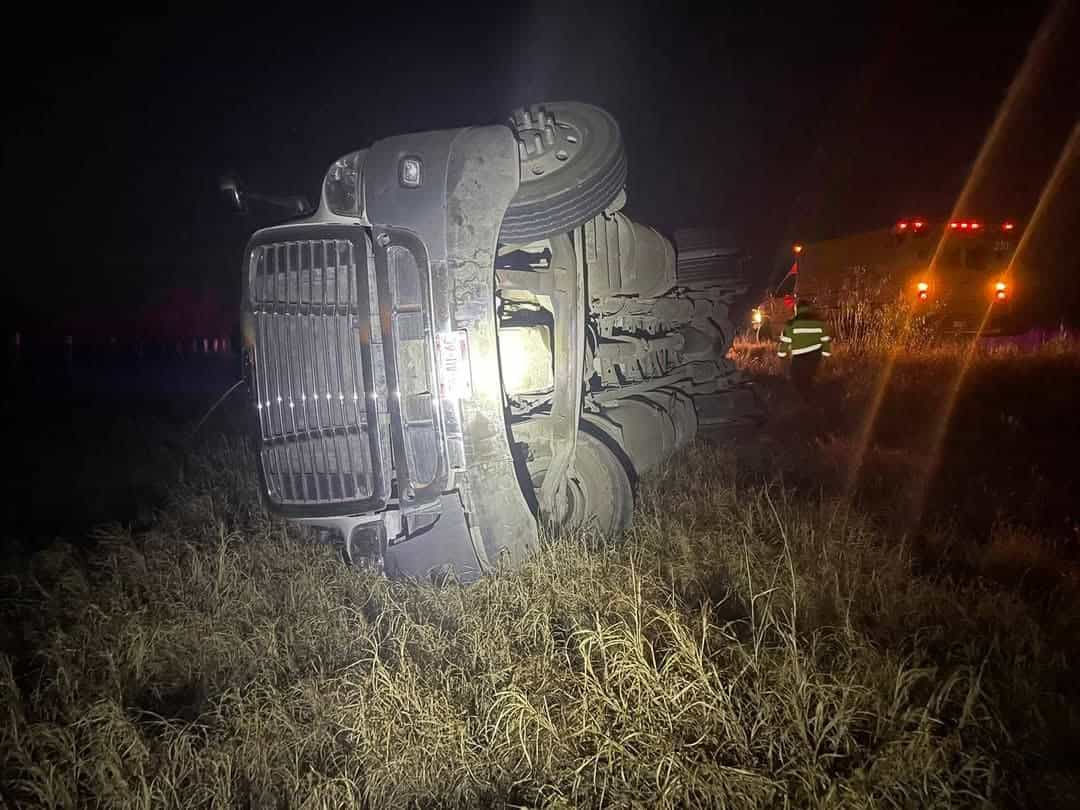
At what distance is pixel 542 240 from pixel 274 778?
2.69 meters

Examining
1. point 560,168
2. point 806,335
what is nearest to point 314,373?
point 560,168

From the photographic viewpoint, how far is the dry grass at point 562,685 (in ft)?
6.49

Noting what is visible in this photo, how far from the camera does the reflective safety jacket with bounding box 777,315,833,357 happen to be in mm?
7867

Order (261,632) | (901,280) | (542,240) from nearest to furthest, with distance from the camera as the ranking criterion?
(261,632) < (542,240) < (901,280)

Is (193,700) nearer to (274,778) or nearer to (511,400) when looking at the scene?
(274,778)

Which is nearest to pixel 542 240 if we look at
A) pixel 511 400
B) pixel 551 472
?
pixel 511 400

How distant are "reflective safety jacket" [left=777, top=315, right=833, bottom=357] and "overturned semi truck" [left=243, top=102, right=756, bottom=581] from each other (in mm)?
Result: 4738

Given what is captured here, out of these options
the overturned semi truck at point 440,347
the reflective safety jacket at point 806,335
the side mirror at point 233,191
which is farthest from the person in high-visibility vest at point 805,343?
the side mirror at point 233,191

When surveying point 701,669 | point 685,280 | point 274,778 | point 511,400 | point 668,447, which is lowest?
point 274,778

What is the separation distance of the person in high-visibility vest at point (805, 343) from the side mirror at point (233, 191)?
6170mm

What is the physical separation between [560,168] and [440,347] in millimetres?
1159

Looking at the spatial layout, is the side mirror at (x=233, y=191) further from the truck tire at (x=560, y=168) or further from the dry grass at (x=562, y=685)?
the dry grass at (x=562, y=685)

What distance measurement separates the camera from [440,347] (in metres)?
3.29

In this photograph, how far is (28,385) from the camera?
42.1 ft
